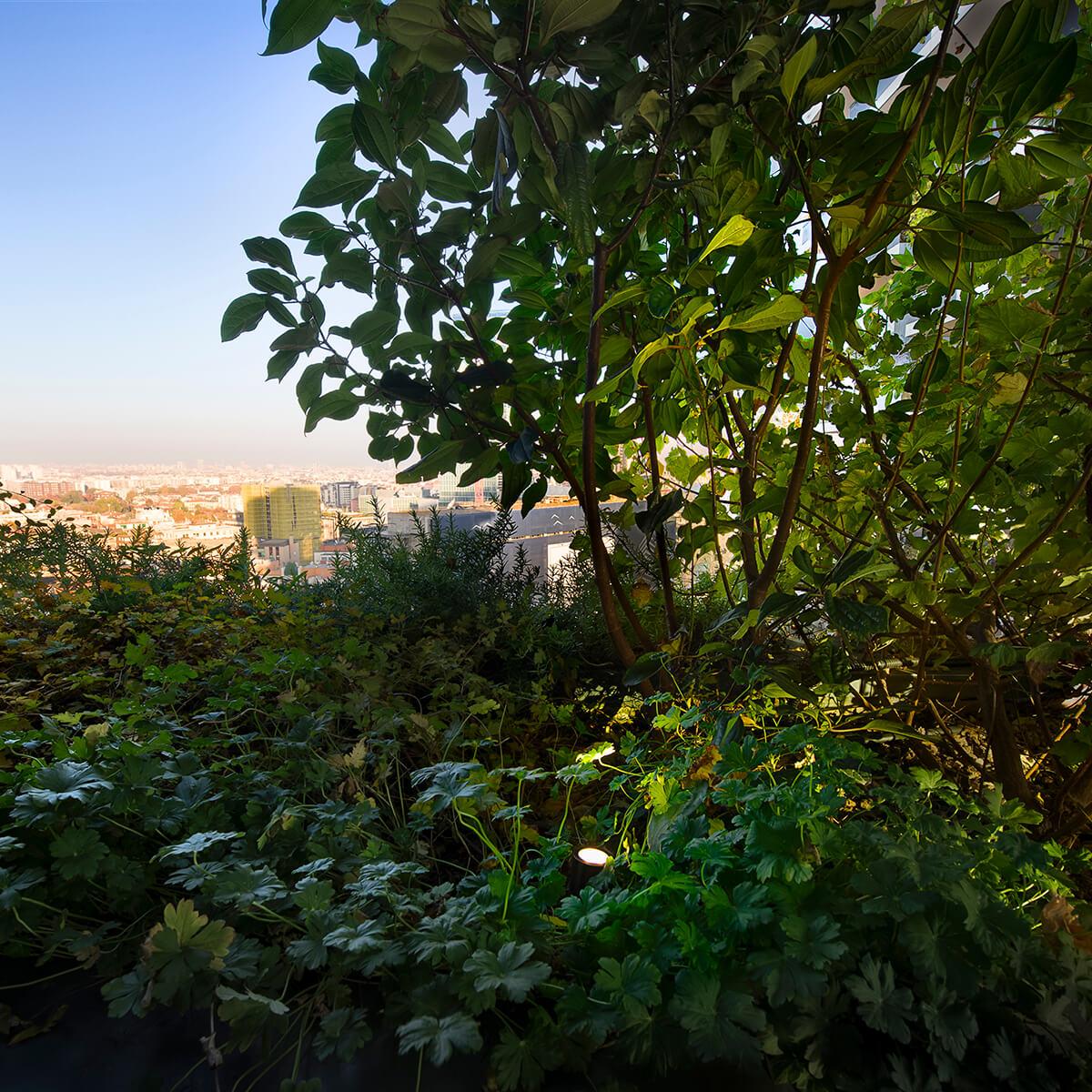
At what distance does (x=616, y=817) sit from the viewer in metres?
0.90

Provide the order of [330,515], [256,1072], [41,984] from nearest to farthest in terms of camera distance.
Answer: [256,1072]
[41,984]
[330,515]

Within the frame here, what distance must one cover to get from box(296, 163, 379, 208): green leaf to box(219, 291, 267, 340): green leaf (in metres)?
0.16

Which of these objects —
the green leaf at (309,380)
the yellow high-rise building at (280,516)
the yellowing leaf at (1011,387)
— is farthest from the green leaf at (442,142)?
the yellow high-rise building at (280,516)

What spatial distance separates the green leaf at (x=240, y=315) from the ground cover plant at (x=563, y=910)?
0.56 metres

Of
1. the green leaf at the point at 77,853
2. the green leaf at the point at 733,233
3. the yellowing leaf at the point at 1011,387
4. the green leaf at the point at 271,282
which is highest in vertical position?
the green leaf at the point at 271,282

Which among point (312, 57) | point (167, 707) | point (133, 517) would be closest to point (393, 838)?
point (167, 707)

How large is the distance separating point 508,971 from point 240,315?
3.10ft

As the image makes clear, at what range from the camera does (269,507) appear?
2490 mm

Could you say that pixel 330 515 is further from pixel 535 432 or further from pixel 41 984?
pixel 41 984

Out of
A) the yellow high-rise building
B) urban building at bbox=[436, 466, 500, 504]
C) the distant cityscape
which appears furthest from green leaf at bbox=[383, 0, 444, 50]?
the yellow high-rise building

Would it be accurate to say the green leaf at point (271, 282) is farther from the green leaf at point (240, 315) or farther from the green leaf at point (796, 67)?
the green leaf at point (796, 67)

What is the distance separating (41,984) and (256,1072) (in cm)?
30

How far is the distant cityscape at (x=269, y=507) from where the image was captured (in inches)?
86.5

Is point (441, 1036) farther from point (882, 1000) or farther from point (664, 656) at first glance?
point (664, 656)
